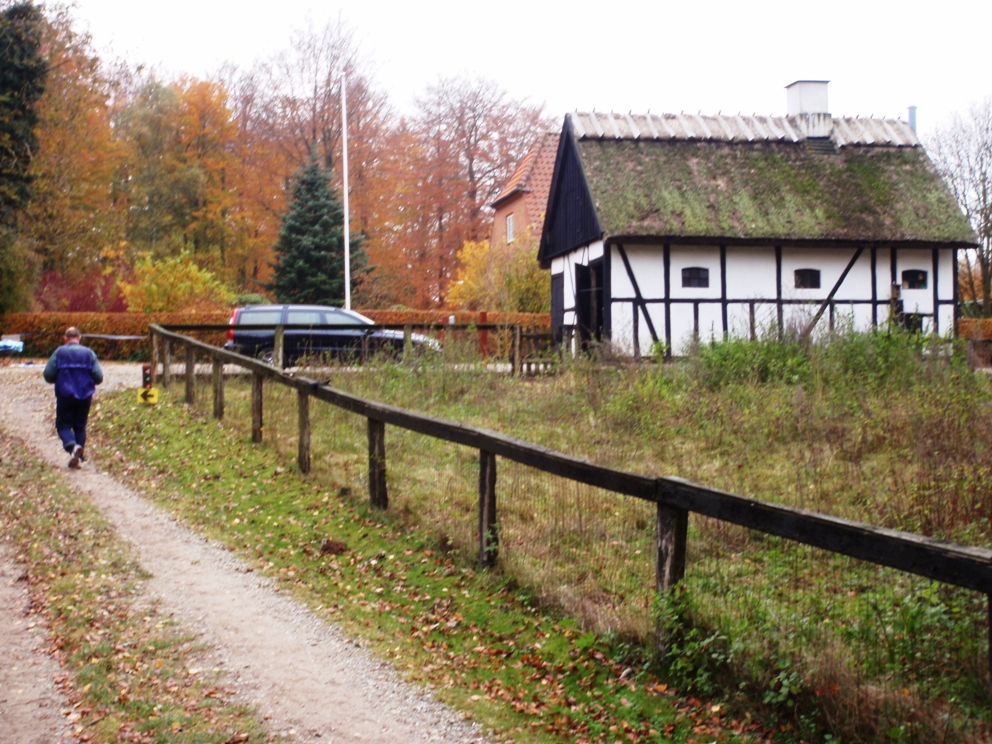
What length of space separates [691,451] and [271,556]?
508 cm

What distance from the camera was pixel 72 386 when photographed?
11633mm

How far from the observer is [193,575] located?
724cm

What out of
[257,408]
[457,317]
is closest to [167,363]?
[257,408]

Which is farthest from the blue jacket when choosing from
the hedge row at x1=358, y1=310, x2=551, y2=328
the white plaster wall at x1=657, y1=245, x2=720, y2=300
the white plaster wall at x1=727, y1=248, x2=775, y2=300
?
the hedge row at x1=358, y1=310, x2=551, y2=328

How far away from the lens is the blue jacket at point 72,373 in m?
11.6

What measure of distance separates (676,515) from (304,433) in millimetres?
6084

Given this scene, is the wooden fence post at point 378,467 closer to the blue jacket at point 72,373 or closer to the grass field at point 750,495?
the grass field at point 750,495

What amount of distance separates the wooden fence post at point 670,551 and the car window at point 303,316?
14907mm

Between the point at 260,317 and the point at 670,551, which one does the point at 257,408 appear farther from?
the point at 670,551

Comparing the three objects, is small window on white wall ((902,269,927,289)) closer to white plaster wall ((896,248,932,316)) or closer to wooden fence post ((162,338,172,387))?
white plaster wall ((896,248,932,316))

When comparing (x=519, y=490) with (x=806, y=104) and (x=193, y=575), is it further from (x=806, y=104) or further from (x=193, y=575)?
(x=806, y=104)

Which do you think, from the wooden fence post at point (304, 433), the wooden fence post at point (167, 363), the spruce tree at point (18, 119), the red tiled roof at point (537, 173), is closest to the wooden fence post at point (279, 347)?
the wooden fence post at point (167, 363)

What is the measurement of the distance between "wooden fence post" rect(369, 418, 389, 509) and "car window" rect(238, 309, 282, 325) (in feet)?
35.5

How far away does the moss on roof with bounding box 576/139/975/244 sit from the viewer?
21.1 meters
